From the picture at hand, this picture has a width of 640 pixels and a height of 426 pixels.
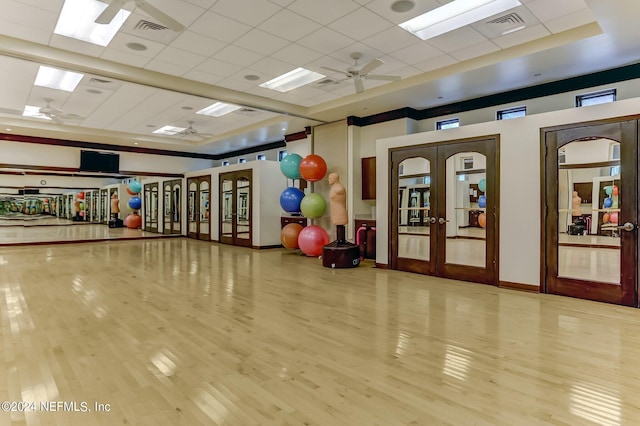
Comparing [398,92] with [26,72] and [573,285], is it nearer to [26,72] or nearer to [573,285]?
[573,285]

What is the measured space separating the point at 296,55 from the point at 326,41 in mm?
722

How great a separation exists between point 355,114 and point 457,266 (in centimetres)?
469

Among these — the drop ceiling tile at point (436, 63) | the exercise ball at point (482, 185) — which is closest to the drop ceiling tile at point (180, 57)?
the drop ceiling tile at point (436, 63)

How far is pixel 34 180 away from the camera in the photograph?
829 inches

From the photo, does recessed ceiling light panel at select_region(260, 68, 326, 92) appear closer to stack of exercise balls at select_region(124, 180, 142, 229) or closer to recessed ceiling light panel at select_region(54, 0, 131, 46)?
recessed ceiling light panel at select_region(54, 0, 131, 46)

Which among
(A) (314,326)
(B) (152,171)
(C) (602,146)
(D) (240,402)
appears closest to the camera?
(D) (240,402)

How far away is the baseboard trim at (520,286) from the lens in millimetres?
5625

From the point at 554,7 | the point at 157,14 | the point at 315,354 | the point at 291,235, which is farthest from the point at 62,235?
the point at 554,7

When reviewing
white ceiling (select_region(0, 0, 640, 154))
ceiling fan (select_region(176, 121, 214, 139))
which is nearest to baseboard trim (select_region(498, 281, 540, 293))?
white ceiling (select_region(0, 0, 640, 154))

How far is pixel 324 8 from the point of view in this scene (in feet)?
15.7

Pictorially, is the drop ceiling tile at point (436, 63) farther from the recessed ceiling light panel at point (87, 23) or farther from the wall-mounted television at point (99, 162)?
the wall-mounted television at point (99, 162)

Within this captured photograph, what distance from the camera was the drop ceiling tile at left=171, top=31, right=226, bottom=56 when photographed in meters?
5.53

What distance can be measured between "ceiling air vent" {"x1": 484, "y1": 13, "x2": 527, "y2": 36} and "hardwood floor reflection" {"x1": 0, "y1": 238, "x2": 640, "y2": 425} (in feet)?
12.7

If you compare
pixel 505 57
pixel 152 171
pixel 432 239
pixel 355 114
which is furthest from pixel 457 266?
pixel 152 171
